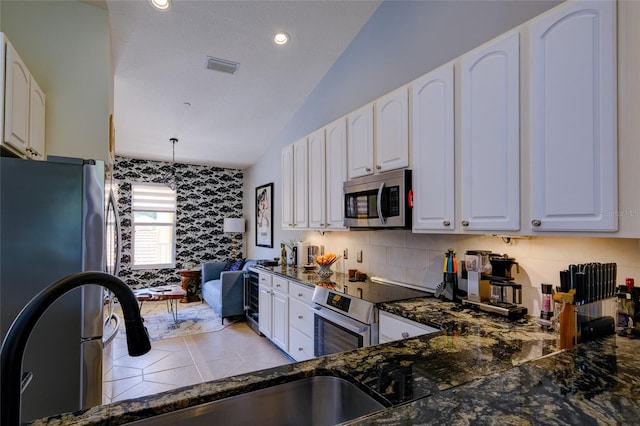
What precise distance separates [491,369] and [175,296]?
14.7ft

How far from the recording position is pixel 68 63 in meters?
2.63

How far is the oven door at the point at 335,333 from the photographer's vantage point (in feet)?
7.44

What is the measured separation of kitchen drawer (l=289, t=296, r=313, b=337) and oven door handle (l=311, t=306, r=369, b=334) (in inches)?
7.0

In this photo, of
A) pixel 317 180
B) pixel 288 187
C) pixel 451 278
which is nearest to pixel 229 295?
pixel 288 187

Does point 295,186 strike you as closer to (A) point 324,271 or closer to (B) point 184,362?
(A) point 324,271

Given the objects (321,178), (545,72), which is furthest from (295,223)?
(545,72)

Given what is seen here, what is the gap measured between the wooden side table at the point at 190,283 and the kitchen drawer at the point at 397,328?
4968mm

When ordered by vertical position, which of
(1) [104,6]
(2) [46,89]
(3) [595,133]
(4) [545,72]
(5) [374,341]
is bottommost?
(5) [374,341]

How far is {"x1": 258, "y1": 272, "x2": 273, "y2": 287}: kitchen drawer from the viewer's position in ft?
13.0

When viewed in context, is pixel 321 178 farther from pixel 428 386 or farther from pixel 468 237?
pixel 428 386

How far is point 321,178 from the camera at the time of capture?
11.1 ft

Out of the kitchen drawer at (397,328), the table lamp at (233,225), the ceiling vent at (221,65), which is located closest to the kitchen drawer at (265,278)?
the kitchen drawer at (397,328)

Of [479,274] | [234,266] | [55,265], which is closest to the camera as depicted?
[55,265]

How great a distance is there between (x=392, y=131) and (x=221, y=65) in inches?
88.3
